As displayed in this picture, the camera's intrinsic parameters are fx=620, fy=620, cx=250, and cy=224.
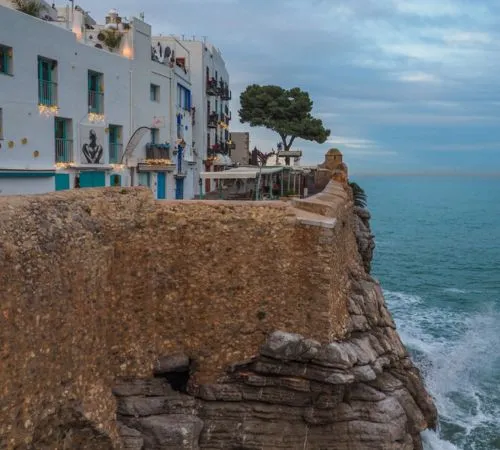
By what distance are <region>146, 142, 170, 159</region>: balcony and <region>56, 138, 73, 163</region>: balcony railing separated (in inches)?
265

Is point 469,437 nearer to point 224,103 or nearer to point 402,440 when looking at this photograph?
point 402,440

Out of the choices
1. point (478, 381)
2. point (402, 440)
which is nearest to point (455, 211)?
point (478, 381)

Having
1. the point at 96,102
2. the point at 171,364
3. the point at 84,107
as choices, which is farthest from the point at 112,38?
the point at 171,364

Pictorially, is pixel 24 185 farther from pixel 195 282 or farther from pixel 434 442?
pixel 434 442

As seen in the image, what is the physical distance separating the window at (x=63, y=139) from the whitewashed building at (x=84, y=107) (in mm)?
39

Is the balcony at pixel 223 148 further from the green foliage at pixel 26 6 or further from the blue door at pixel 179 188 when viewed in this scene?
the green foliage at pixel 26 6

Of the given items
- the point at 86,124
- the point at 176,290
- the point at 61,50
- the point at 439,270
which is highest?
the point at 61,50

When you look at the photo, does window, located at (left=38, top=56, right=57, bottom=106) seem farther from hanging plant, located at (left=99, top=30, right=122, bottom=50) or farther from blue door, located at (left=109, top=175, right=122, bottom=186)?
hanging plant, located at (left=99, top=30, right=122, bottom=50)

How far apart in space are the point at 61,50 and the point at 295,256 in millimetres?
14496

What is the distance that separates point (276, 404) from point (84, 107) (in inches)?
640

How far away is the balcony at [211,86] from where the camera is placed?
1779 inches

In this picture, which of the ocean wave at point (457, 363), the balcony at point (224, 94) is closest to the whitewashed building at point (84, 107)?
the balcony at point (224, 94)

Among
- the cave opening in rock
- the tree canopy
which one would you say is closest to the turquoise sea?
the cave opening in rock

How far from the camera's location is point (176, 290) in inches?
551
